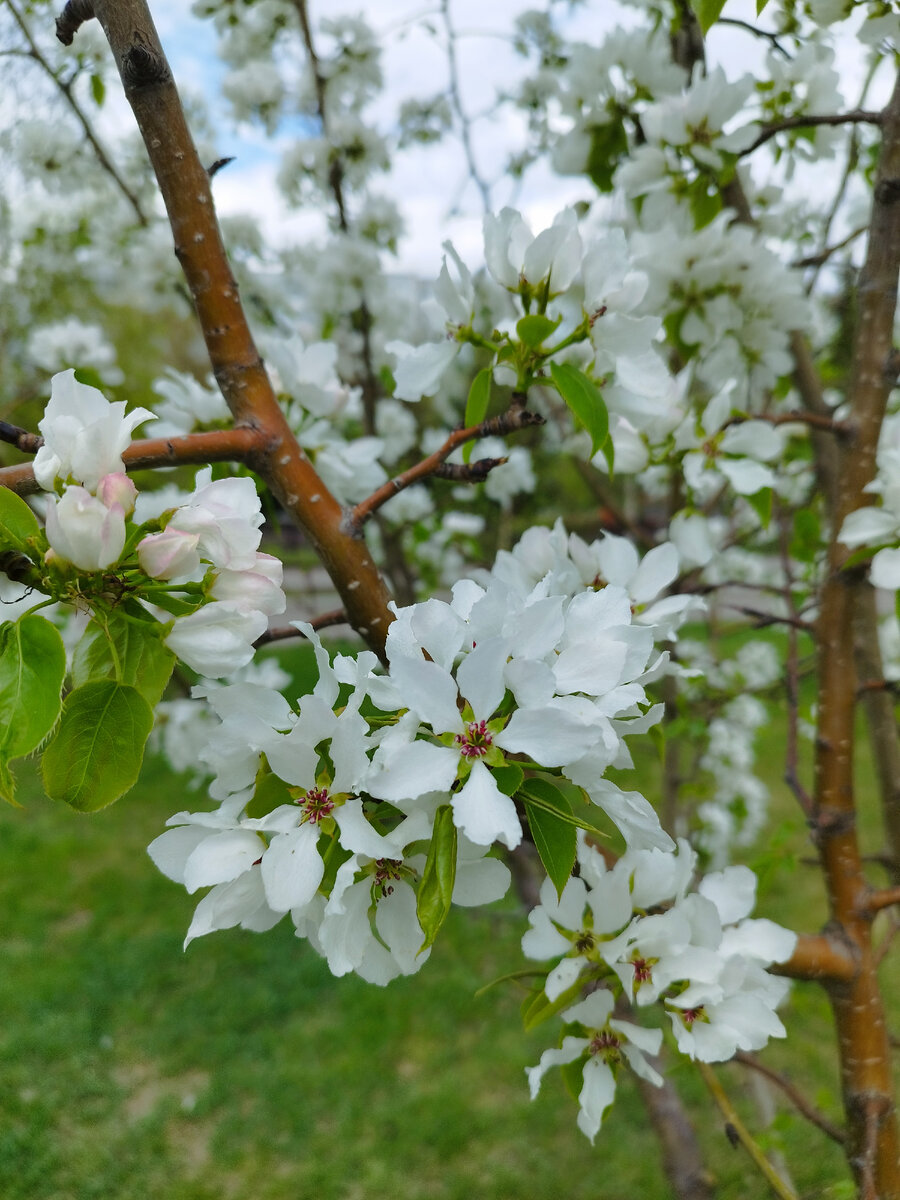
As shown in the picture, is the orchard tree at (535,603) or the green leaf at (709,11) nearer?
the orchard tree at (535,603)

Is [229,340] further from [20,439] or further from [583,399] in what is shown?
[583,399]

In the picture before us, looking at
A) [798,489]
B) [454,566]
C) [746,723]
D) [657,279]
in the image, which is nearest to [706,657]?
[746,723]

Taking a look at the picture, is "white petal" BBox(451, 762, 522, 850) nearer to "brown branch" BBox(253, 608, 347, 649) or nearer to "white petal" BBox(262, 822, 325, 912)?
"white petal" BBox(262, 822, 325, 912)

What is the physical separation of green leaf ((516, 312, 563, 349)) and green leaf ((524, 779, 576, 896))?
451 mm

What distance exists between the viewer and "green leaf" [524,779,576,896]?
1.96 ft

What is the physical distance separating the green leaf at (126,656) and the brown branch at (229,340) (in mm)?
222

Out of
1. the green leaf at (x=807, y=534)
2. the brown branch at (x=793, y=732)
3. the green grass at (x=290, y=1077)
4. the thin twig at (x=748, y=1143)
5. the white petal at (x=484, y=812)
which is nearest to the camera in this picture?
the white petal at (x=484, y=812)

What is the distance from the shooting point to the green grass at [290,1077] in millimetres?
2566

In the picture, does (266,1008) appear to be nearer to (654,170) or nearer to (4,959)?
(4,959)

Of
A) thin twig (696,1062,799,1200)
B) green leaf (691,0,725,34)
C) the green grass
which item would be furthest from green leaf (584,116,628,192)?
the green grass

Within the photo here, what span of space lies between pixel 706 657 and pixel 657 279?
2.66 meters

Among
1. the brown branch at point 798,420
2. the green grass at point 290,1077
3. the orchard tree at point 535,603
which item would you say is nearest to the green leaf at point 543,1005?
the orchard tree at point 535,603

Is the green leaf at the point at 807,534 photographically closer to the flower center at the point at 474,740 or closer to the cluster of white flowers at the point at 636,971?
the cluster of white flowers at the point at 636,971

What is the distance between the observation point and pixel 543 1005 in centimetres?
79
